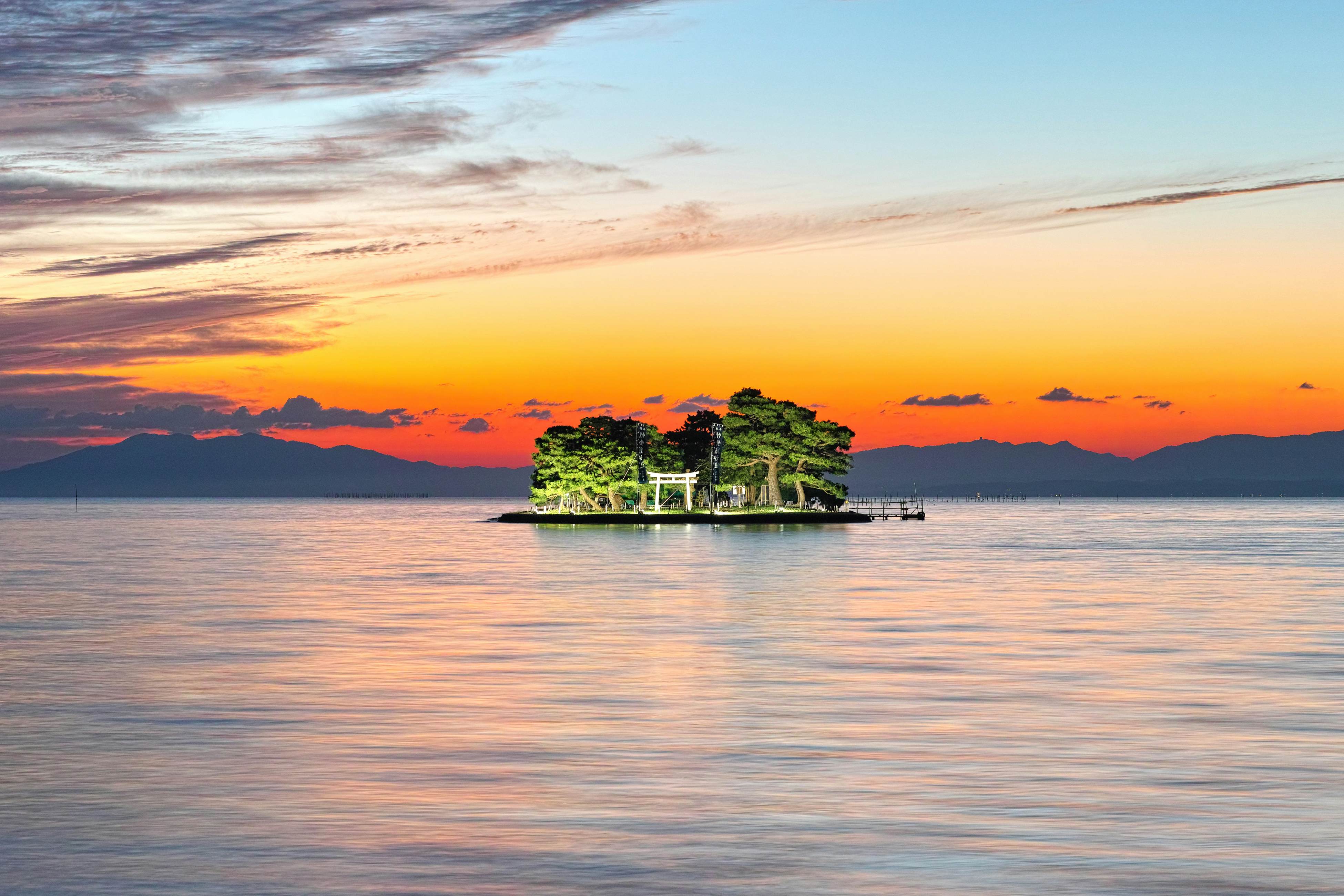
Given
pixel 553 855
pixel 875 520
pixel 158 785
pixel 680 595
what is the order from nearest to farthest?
1. pixel 553 855
2. pixel 158 785
3. pixel 680 595
4. pixel 875 520

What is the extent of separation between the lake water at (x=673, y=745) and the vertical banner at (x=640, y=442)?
94024 mm

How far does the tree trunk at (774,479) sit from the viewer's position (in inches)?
5664

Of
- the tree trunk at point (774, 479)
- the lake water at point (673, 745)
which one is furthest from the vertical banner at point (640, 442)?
the lake water at point (673, 745)

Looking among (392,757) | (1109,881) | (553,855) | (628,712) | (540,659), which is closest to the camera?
(1109,881)

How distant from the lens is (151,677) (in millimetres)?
27656

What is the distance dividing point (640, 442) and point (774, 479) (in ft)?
46.4

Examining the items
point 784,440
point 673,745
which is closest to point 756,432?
point 784,440

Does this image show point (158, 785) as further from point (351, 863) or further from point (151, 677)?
point (151, 677)

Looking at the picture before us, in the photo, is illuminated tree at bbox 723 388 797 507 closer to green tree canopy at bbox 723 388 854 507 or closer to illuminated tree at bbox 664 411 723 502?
green tree canopy at bbox 723 388 854 507

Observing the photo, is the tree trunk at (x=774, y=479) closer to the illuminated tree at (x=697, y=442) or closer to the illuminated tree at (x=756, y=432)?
the illuminated tree at (x=756, y=432)

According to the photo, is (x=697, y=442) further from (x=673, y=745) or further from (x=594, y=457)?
(x=673, y=745)

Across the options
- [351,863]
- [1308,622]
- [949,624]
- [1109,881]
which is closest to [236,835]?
[351,863]

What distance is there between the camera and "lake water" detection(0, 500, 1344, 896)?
12484 millimetres

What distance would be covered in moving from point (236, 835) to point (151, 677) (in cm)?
1534
